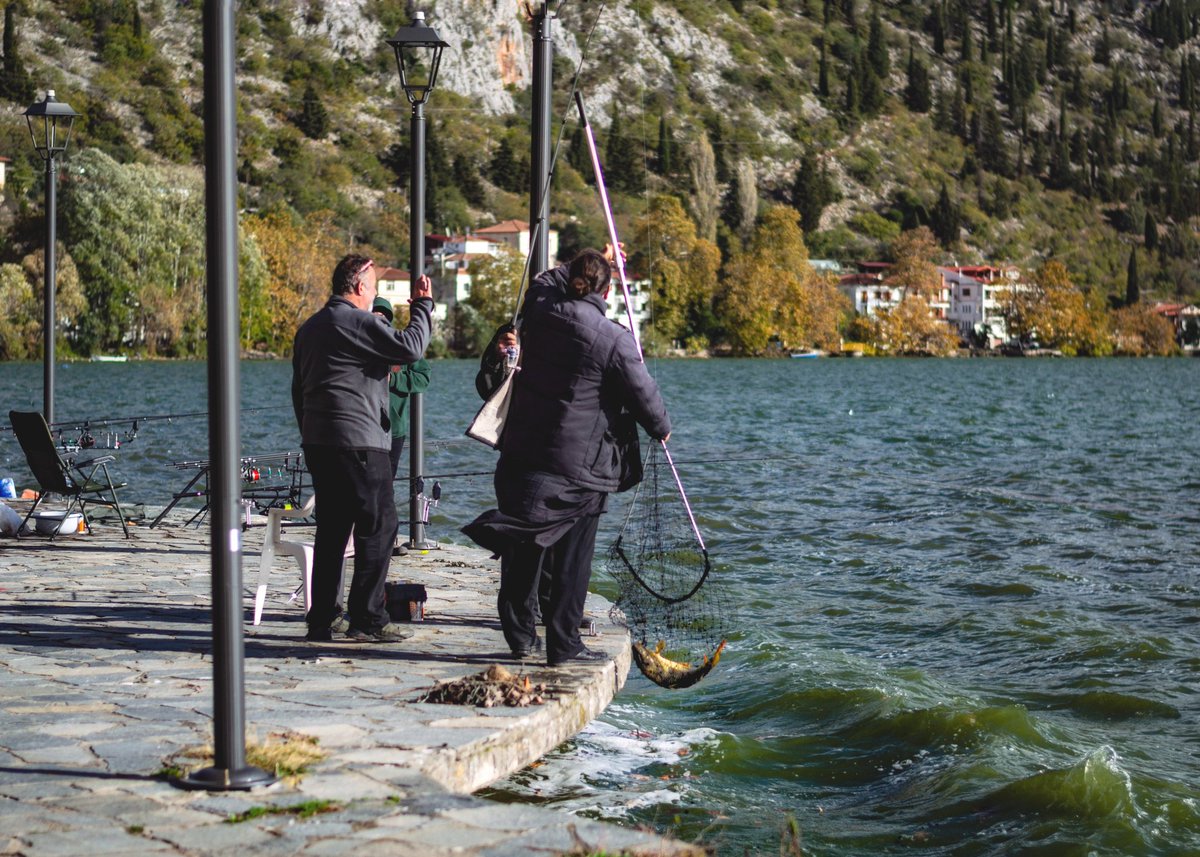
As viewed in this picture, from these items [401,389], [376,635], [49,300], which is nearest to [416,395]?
[401,389]

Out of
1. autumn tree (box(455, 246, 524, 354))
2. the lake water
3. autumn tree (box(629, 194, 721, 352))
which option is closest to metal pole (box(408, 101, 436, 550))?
the lake water

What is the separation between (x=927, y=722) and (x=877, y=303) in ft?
557

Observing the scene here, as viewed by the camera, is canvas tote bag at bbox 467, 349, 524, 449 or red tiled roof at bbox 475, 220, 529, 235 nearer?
canvas tote bag at bbox 467, 349, 524, 449

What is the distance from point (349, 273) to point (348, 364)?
454 millimetres

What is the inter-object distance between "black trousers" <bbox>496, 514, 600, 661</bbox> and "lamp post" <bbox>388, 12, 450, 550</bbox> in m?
3.76

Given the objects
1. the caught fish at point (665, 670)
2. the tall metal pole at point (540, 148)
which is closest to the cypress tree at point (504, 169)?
the tall metal pole at point (540, 148)

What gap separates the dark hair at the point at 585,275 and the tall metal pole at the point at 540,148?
1094mm

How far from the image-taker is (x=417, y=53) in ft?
38.8

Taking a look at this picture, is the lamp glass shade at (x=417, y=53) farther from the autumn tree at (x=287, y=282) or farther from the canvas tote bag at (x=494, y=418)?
the autumn tree at (x=287, y=282)

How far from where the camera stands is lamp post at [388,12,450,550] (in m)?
11.1

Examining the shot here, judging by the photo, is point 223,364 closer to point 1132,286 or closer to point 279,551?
point 279,551

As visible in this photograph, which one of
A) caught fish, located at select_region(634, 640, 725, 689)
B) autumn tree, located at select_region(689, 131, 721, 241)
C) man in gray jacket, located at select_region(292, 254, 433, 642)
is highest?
autumn tree, located at select_region(689, 131, 721, 241)

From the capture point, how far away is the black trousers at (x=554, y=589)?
23.8 feet

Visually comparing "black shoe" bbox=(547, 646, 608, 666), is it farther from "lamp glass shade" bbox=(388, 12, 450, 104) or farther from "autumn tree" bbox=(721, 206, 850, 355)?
"autumn tree" bbox=(721, 206, 850, 355)
